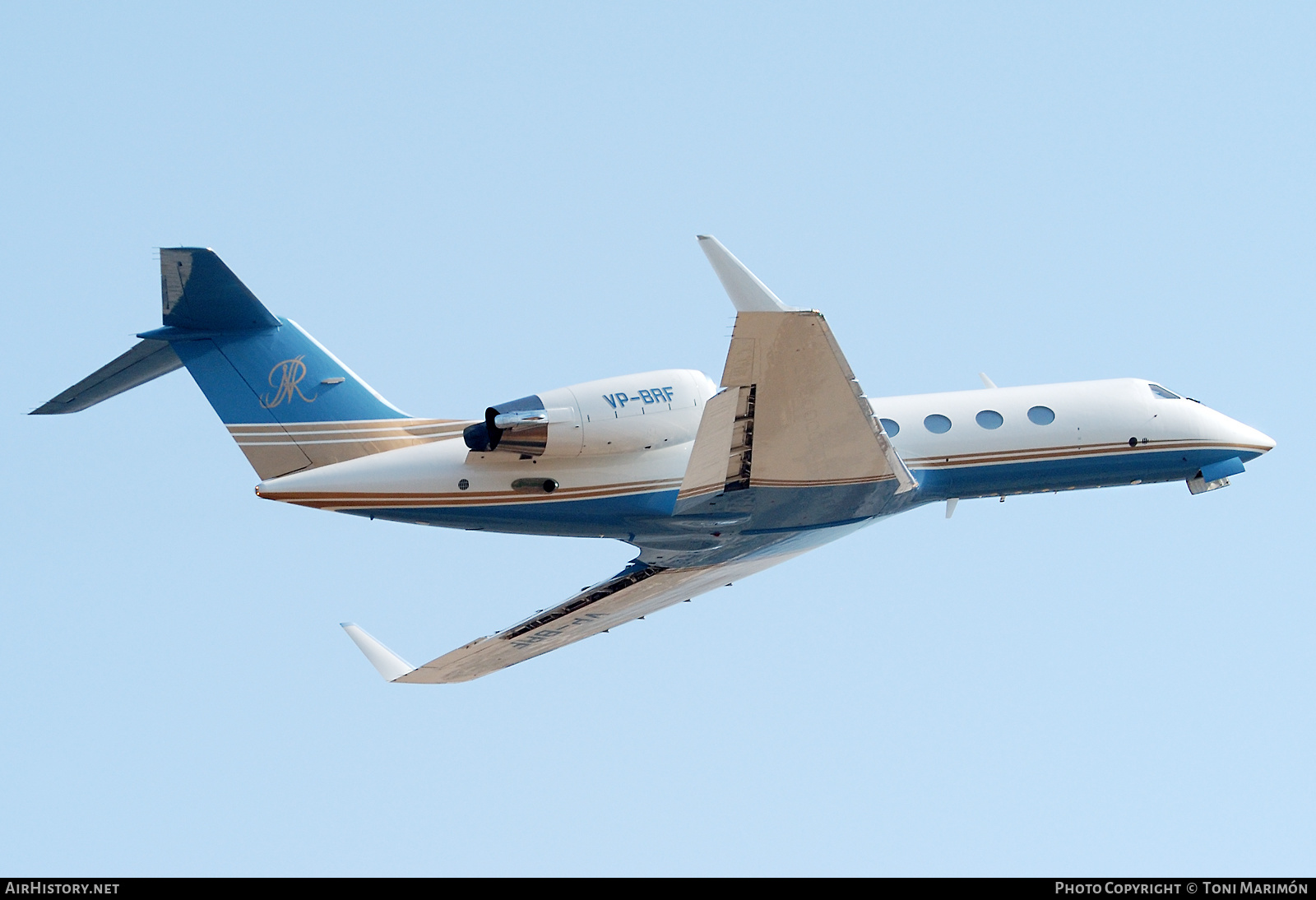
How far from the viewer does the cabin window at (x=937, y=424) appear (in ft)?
78.2

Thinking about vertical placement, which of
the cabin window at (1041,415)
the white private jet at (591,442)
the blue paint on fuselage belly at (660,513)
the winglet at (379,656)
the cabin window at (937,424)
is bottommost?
the winglet at (379,656)

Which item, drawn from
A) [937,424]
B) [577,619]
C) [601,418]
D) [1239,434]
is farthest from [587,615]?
[1239,434]

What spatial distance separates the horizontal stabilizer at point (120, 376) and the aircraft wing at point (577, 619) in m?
7.18

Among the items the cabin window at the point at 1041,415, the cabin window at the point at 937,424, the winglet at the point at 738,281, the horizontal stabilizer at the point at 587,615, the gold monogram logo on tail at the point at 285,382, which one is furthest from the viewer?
the horizontal stabilizer at the point at 587,615

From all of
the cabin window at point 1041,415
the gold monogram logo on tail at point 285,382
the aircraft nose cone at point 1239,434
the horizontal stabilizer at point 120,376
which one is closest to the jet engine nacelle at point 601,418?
the gold monogram logo on tail at point 285,382

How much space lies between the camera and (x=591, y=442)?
2139 centimetres

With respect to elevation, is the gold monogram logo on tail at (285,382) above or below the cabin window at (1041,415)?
below

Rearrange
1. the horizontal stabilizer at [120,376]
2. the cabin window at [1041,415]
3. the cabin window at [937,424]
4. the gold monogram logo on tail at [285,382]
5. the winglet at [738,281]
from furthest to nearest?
the cabin window at [1041,415] < the cabin window at [937,424] < the gold monogram logo on tail at [285,382] < the horizontal stabilizer at [120,376] < the winglet at [738,281]

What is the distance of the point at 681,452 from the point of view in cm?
2222

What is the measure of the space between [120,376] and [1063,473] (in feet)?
47.8

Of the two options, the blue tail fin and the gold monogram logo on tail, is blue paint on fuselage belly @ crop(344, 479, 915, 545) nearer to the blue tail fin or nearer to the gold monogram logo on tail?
the blue tail fin

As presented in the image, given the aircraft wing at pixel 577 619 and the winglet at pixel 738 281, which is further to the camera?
the aircraft wing at pixel 577 619

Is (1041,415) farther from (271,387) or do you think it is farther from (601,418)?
(271,387)

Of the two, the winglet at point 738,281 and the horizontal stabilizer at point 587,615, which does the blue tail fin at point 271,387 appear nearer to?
the horizontal stabilizer at point 587,615
